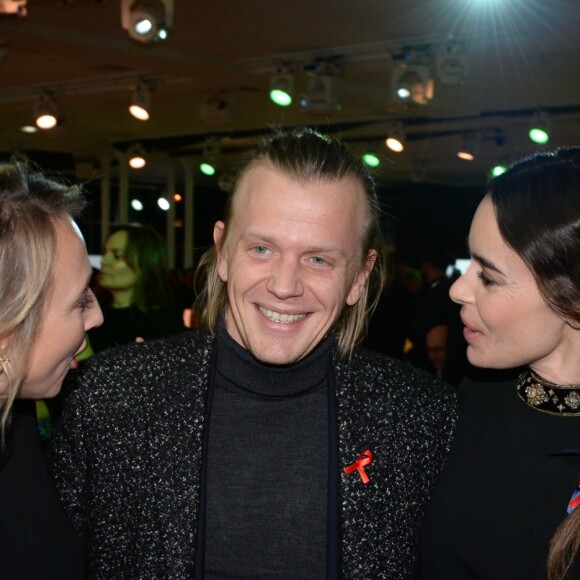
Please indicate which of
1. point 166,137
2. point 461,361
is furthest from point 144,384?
point 166,137

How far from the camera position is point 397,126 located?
392 inches

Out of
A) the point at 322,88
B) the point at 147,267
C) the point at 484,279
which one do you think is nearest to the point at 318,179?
the point at 484,279

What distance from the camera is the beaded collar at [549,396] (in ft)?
5.69

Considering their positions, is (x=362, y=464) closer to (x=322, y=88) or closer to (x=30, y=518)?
(x=30, y=518)

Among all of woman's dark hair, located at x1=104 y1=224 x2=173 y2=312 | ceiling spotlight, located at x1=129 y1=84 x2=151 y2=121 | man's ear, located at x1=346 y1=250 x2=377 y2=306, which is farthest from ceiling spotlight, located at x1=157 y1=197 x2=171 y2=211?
man's ear, located at x1=346 y1=250 x2=377 y2=306

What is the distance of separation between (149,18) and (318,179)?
3581 mm

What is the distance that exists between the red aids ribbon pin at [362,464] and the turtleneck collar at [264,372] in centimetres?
21

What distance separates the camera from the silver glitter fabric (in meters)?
1.84

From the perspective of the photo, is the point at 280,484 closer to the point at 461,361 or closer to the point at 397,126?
the point at 461,361

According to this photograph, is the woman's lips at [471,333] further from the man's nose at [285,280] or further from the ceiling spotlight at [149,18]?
the ceiling spotlight at [149,18]

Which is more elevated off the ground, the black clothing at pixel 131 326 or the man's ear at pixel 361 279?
the man's ear at pixel 361 279

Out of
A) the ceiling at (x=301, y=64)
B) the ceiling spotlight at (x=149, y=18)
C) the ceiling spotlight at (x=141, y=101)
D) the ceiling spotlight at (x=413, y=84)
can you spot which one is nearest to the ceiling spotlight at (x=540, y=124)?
the ceiling at (x=301, y=64)

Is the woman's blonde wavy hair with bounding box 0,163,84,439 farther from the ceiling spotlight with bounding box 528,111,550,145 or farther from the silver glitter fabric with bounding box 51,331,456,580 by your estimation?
the ceiling spotlight with bounding box 528,111,550,145

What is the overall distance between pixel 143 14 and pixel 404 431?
391 centimetres
